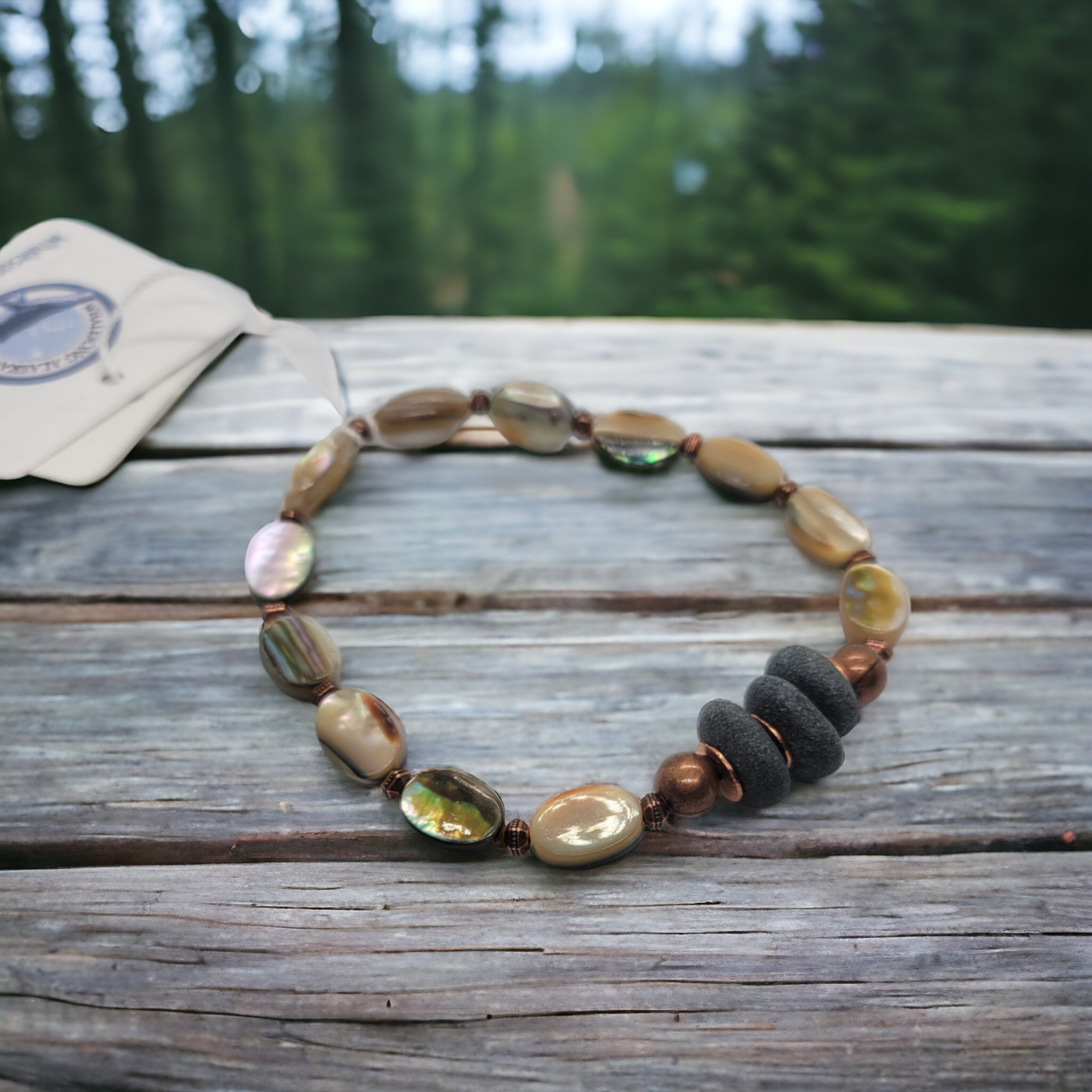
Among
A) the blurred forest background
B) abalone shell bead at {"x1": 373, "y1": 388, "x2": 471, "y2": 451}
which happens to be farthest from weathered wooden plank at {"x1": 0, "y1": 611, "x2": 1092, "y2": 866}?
the blurred forest background

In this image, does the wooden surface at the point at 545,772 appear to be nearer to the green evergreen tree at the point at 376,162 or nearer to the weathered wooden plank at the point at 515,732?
the weathered wooden plank at the point at 515,732

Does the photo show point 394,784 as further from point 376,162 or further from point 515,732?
point 376,162

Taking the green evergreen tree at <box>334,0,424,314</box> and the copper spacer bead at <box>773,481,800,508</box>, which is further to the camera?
the green evergreen tree at <box>334,0,424,314</box>

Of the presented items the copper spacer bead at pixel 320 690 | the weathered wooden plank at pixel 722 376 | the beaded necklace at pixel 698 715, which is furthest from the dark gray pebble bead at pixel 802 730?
the weathered wooden plank at pixel 722 376

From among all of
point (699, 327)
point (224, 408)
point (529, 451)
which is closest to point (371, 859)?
point (529, 451)

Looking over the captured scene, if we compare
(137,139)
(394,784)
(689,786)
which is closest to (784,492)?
(689,786)

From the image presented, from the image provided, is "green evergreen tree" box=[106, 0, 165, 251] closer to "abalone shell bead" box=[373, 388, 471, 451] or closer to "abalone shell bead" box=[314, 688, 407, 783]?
"abalone shell bead" box=[373, 388, 471, 451]
